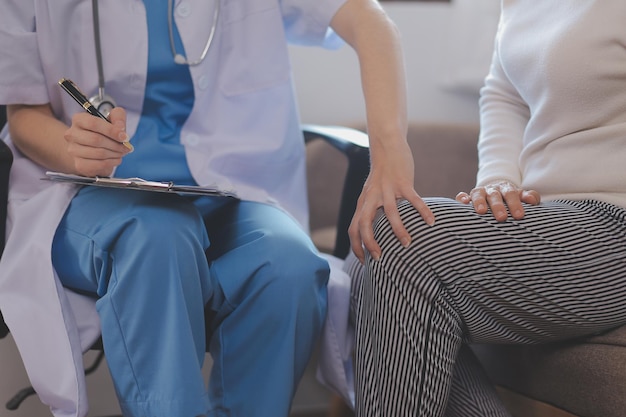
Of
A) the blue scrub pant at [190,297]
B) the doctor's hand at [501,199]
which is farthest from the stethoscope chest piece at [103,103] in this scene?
the doctor's hand at [501,199]

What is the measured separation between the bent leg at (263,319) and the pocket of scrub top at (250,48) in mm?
260

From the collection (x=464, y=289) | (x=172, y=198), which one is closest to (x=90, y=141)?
(x=172, y=198)

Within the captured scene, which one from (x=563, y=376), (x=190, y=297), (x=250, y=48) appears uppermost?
(x=250, y=48)

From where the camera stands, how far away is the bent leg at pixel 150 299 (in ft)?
2.80

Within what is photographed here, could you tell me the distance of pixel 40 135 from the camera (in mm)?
1015

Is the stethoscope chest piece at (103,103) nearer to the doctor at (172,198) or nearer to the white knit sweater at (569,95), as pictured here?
the doctor at (172,198)

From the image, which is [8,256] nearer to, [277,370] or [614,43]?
[277,370]

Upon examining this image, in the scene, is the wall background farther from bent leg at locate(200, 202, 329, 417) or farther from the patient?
bent leg at locate(200, 202, 329, 417)

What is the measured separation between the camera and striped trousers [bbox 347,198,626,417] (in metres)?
0.86

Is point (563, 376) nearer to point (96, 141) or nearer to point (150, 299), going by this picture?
point (150, 299)

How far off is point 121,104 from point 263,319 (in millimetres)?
388

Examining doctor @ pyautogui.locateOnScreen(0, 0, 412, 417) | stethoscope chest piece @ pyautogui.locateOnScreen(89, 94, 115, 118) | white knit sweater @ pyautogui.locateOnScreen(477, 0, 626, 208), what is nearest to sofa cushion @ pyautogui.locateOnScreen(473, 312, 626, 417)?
white knit sweater @ pyautogui.locateOnScreen(477, 0, 626, 208)

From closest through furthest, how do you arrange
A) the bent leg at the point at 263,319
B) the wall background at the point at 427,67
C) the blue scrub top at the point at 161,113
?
1. the bent leg at the point at 263,319
2. the blue scrub top at the point at 161,113
3. the wall background at the point at 427,67

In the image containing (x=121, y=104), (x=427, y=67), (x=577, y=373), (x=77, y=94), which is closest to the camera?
(x=77, y=94)
